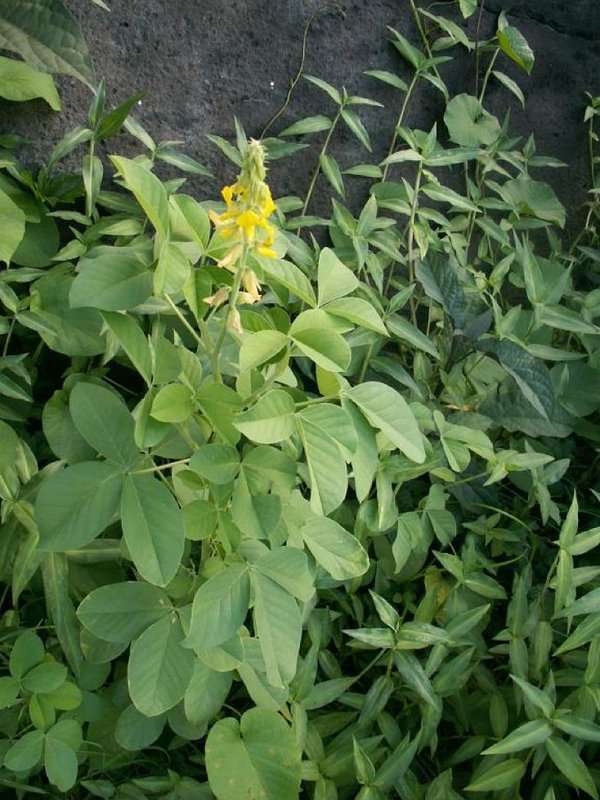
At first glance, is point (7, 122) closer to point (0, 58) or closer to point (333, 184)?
point (0, 58)

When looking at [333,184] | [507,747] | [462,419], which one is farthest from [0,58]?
[507,747]

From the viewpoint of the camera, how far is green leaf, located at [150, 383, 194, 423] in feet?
3.61

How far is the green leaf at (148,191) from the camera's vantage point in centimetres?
105

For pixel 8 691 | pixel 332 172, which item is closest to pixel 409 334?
pixel 332 172

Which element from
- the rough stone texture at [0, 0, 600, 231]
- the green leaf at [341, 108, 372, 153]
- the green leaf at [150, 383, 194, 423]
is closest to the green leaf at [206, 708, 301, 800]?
the green leaf at [150, 383, 194, 423]

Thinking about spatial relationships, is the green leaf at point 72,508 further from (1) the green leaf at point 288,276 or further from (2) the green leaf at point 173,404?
→ (1) the green leaf at point 288,276

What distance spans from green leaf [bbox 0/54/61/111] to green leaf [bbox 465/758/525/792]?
132 centimetres

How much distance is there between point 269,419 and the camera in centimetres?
109

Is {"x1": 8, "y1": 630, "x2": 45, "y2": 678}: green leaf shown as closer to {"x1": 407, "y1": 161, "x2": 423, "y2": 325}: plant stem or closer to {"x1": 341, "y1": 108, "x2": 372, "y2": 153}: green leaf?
{"x1": 407, "y1": 161, "x2": 423, "y2": 325}: plant stem

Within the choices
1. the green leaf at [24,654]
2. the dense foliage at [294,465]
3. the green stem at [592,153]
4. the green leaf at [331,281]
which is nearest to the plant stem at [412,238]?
the dense foliage at [294,465]

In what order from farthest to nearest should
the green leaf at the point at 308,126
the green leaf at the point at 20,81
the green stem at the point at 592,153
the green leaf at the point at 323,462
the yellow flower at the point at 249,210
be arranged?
the green stem at the point at 592,153 < the green leaf at the point at 308,126 < the green leaf at the point at 20,81 < the green leaf at the point at 323,462 < the yellow flower at the point at 249,210

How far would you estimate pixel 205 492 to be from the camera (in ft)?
4.13

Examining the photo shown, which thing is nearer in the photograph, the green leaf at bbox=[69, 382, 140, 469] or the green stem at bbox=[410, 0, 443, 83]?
the green leaf at bbox=[69, 382, 140, 469]

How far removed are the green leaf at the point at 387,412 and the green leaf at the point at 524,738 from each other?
0.46m
